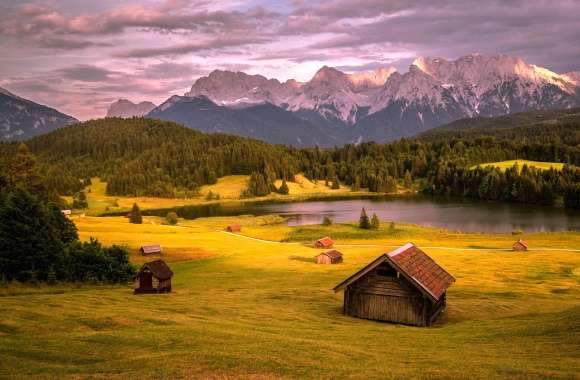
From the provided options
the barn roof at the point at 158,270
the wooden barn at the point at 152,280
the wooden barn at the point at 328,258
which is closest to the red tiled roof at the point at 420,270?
the barn roof at the point at 158,270

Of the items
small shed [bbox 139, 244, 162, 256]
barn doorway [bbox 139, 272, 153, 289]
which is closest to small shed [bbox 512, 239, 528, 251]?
small shed [bbox 139, 244, 162, 256]

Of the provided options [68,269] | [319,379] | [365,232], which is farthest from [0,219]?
[365,232]

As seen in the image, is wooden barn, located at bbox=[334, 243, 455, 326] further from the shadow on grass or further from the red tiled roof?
the shadow on grass

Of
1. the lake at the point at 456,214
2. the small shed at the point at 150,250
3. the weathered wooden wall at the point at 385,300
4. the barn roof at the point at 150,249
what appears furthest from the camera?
the lake at the point at 456,214

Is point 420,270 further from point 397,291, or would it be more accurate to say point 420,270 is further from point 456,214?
point 456,214

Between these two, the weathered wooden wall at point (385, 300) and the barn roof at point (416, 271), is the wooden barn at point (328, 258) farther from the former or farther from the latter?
the weathered wooden wall at point (385, 300)

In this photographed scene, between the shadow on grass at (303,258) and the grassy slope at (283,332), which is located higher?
the grassy slope at (283,332)

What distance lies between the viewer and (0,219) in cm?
5409

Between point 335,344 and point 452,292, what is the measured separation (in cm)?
2914

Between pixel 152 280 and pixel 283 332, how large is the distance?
24.8 m

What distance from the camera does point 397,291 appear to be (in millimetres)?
39062

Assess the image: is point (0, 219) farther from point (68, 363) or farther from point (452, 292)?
point (452, 292)

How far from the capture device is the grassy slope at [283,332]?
19953 millimetres

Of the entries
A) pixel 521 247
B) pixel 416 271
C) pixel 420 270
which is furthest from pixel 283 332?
pixel 521 247
